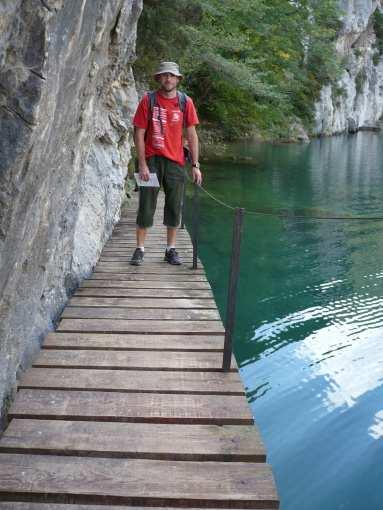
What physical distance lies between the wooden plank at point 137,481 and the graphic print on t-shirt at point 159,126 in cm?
297

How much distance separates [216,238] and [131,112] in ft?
8.42

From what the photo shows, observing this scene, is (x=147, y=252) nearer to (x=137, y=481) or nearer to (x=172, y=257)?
(x=172, y=257)

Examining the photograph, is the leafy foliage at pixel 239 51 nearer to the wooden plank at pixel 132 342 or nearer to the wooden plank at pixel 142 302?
the wooden plank at pixel 142 302

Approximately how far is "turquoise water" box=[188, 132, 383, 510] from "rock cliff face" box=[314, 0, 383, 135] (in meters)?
31.0

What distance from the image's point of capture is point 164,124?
453 centimetres

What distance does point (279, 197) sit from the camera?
42.5ft

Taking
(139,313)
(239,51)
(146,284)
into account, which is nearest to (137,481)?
(139,313)

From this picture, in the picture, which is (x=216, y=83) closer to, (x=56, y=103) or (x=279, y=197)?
(x=279, y=197)

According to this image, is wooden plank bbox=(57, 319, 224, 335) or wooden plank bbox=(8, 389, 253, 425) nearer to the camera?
wooden plank bbox=(8, 389, 253, 425)

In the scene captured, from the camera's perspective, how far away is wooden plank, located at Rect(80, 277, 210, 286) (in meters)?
4.61

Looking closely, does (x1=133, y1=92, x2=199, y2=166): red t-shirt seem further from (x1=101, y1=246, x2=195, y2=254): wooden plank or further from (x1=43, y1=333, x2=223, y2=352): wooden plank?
(x1=43, y1=333, x2=223, y2=352): wooden plank

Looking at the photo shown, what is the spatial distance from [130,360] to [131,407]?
537mm

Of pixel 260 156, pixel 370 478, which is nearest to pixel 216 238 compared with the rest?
pixel 370 478

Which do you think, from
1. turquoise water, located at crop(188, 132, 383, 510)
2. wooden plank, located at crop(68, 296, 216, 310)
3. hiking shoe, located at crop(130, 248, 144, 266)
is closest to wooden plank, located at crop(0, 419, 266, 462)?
turquoise water, located at crop(188, 132, 383, 510)
